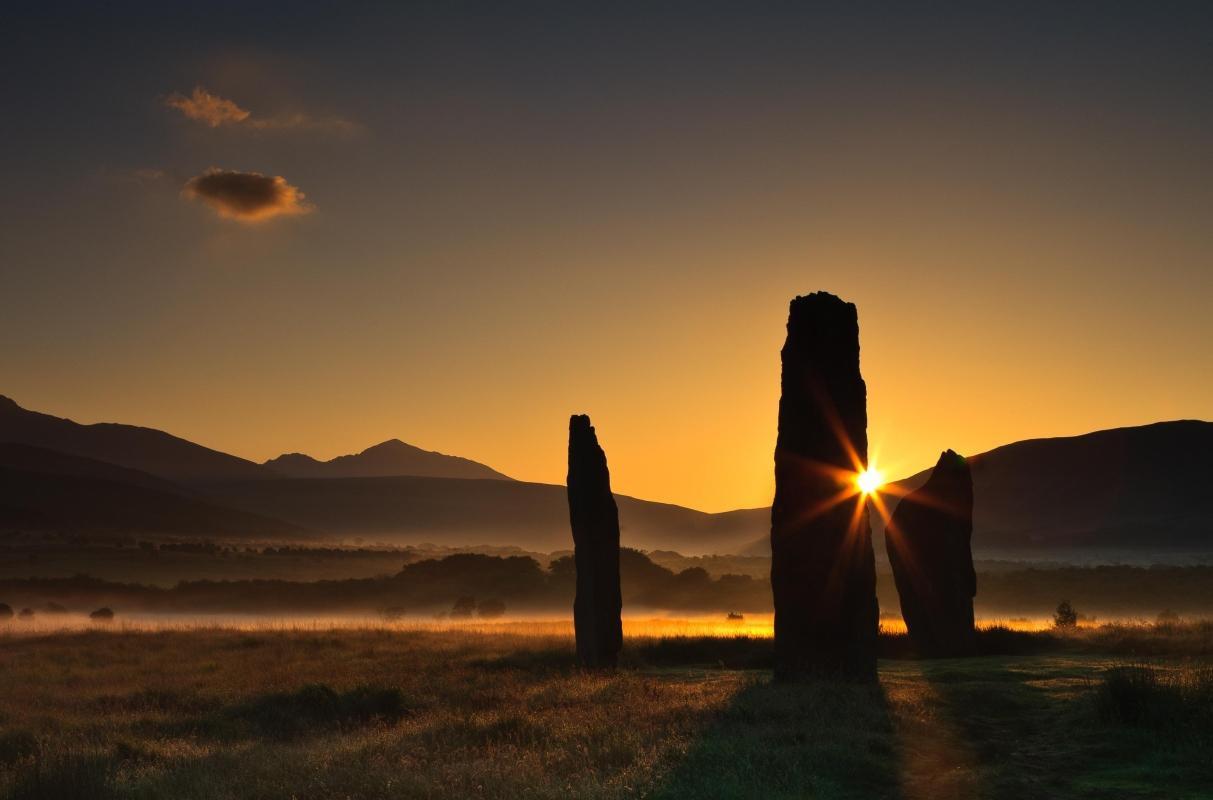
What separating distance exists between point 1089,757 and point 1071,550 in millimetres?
162507

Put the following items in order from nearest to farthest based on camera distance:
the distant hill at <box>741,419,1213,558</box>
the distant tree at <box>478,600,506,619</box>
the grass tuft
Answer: the grass tuft, the distant tree at <box>478,600,506,619</box>, the distant hill at <box>741,419,1213,558</box>

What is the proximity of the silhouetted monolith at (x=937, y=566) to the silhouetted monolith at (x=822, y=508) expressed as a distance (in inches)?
239

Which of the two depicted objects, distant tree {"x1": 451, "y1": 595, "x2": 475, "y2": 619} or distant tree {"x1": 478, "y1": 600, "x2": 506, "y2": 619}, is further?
distant tree {"x1": 451, "y1": 595, "x2": 475, "y2": 619}

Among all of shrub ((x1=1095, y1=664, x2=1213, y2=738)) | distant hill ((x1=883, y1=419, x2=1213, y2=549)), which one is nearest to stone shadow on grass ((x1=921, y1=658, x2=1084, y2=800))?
shrub ((x1=1095, y1=664, x2=1213, y2=738))

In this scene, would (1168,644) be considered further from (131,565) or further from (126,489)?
(126,489)

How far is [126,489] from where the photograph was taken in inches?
6683

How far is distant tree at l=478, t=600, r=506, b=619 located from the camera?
6328 centimetres

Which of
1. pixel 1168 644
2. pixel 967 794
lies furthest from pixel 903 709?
pixel 1168 644

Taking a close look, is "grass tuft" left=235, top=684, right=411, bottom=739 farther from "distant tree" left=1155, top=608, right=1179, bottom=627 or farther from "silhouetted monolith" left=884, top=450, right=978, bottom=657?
"distant tree" left=1155, top=608, right=1179, bottom=627

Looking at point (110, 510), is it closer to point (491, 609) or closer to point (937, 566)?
point (491, 609)

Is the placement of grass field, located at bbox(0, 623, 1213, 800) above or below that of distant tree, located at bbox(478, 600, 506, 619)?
above

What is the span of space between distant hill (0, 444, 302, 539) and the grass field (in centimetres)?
13475

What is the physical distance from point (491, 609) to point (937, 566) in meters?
42.0

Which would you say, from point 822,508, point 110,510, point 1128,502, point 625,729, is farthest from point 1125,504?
point 625,729
